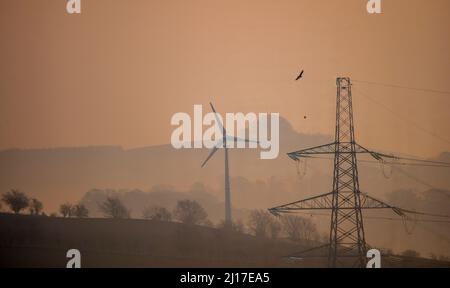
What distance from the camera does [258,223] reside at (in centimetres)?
3884

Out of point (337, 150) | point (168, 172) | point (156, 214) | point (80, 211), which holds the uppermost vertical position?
point (337, 150)

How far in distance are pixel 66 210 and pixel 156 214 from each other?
5764mm

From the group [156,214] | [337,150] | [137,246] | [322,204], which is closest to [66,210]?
[137,246]

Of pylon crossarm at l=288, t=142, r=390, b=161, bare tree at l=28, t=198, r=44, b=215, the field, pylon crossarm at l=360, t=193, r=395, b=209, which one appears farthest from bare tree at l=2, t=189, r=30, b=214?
pylon crossarm at l=360, t=193, r=395, b=209

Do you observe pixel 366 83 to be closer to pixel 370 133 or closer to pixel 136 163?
pixel 370 133

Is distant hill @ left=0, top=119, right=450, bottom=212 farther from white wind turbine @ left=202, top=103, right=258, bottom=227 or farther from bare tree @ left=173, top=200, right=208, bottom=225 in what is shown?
bare tree @ left=173, top=200, right=208, bottom=225

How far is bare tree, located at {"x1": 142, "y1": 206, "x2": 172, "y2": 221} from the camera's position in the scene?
3950cm

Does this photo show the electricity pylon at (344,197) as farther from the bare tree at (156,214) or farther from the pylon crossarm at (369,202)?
the bare tree at (156,214)

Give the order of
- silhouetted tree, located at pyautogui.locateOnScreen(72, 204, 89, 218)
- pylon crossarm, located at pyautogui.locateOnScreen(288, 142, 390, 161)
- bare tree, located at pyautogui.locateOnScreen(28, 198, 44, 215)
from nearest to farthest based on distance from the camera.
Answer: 1. pylon crossarm, located at pyautogui.locateOnScreen(288, 142, 390, 161)
2. silhouetted tree, located at pyautogui.locateOnScreen(72, 204, 89, 218)
3. bare tree, located at pyautogui.locateOnScreen(28, 198, 44, 215)

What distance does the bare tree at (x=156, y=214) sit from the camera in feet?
130

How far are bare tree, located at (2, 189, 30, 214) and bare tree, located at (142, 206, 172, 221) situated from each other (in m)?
7.44

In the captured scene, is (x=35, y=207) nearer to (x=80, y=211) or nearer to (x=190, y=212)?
(x=80, y=211)

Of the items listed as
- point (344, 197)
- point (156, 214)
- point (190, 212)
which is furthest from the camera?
point (156, 214)
